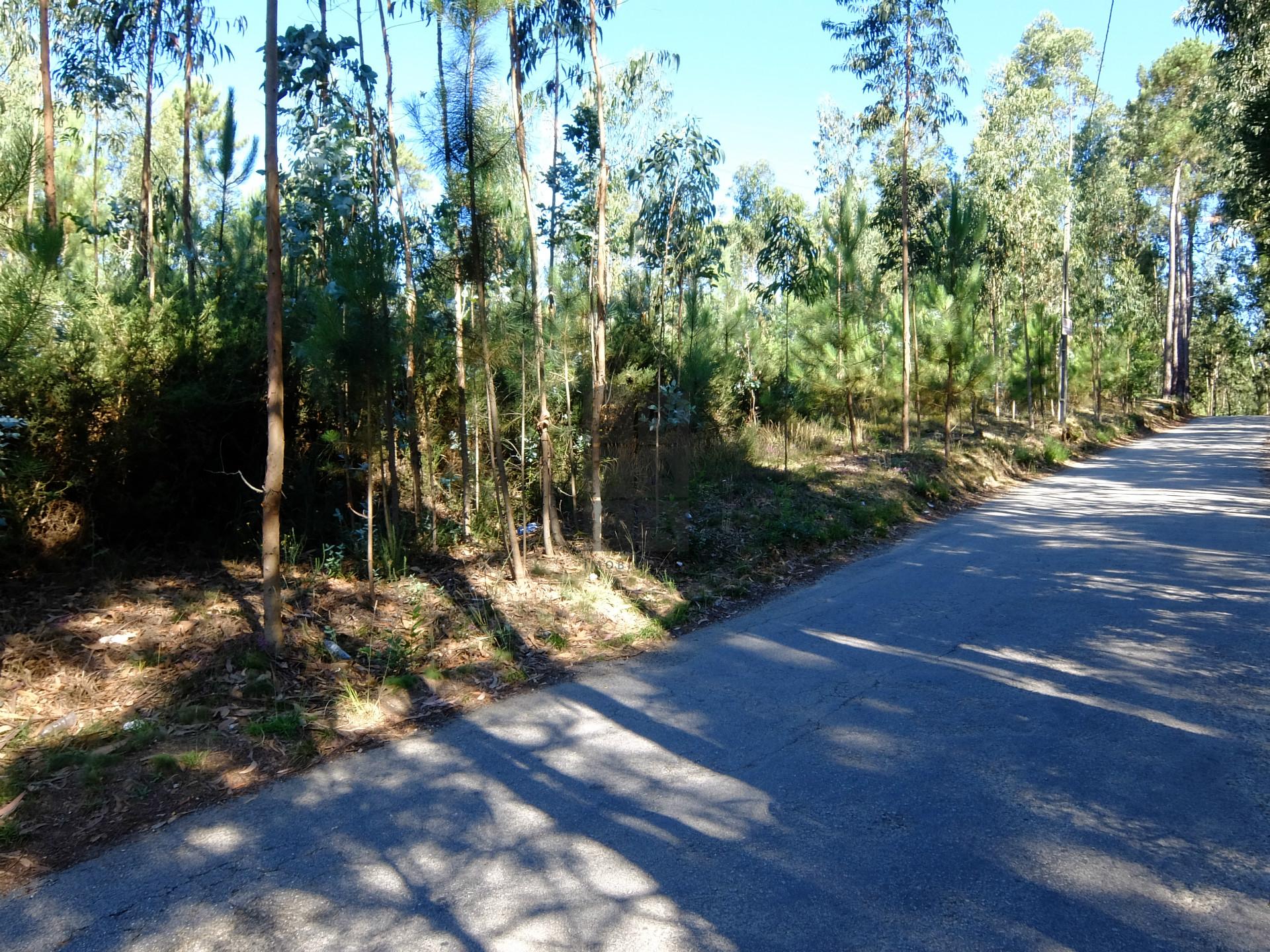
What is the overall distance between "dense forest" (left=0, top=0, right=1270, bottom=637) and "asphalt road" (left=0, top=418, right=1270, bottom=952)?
246cm

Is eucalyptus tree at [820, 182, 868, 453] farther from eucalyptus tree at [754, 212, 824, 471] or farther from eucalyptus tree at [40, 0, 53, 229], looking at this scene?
eucalyptus tree at [40, 0, 53, 229]

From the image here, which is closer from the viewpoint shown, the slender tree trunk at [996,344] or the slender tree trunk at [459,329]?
the slender tree trunk at [459,329]

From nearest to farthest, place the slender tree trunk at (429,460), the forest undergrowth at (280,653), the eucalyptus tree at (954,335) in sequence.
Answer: the forest undergrowth at (280,653)
the slender tree trunk at (429,460)
the eucalyptus tree at (954,335)

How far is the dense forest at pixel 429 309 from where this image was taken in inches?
287

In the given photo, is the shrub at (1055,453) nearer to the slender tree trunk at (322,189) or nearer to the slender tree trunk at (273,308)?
the slender tree trunk at (322,189)

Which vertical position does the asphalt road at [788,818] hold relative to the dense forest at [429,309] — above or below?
below

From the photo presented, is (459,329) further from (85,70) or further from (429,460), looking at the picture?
(85,70)

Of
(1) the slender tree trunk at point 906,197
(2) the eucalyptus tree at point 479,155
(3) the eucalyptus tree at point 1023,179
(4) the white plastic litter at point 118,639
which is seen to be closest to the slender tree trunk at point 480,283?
(2) the eucalyptus tree at point 479,155

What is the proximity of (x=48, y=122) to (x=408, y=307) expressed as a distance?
13.7 feet

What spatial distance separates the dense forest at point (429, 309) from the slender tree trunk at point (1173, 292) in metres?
22.3

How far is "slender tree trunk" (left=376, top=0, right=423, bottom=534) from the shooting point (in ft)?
28.1

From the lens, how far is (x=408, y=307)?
9.07 metres

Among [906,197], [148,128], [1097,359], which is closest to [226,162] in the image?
[148,128]

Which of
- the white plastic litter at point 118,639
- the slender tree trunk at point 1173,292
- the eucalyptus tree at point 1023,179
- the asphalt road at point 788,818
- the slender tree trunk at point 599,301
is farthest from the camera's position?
the slender tree trunk at point 1173,292
